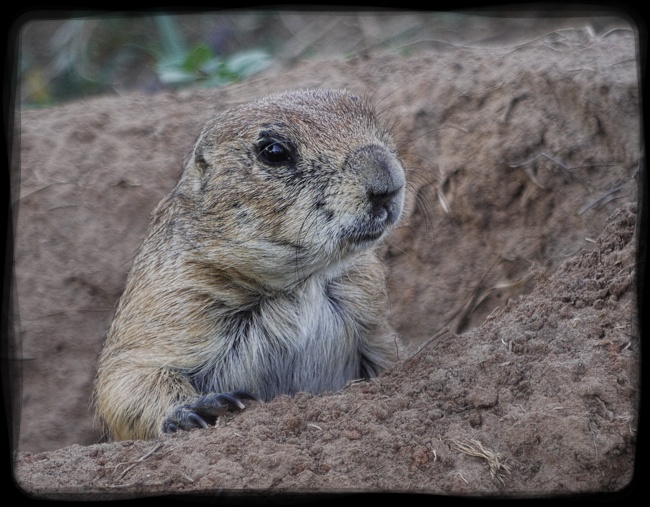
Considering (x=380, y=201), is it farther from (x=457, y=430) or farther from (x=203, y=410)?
(x=203, y=410)

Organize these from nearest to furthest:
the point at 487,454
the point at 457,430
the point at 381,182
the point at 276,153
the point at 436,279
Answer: the point at 487,454
the point at 457,430
the point at 381,182
the point at 276,153
the point at 436,279

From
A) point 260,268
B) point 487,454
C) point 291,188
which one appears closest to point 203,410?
point 260,268

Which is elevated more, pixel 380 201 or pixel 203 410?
pixel 380 201

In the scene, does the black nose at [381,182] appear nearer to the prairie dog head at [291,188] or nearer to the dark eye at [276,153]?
the prairie dog head at [291,188]

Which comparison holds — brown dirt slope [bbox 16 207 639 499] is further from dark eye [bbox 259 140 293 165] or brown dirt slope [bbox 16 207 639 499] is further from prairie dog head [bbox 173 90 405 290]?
dark eye [bbox 259 140 293 165]

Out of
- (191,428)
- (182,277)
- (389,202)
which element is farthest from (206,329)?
(389,202)

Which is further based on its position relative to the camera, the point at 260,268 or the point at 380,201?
the point at 260,268

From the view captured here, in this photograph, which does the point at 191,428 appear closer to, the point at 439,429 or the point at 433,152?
the point at 439,429

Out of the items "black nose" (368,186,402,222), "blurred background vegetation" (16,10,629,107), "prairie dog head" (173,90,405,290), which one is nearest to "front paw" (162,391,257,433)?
"prairie dog head" (173,90,405,290)
